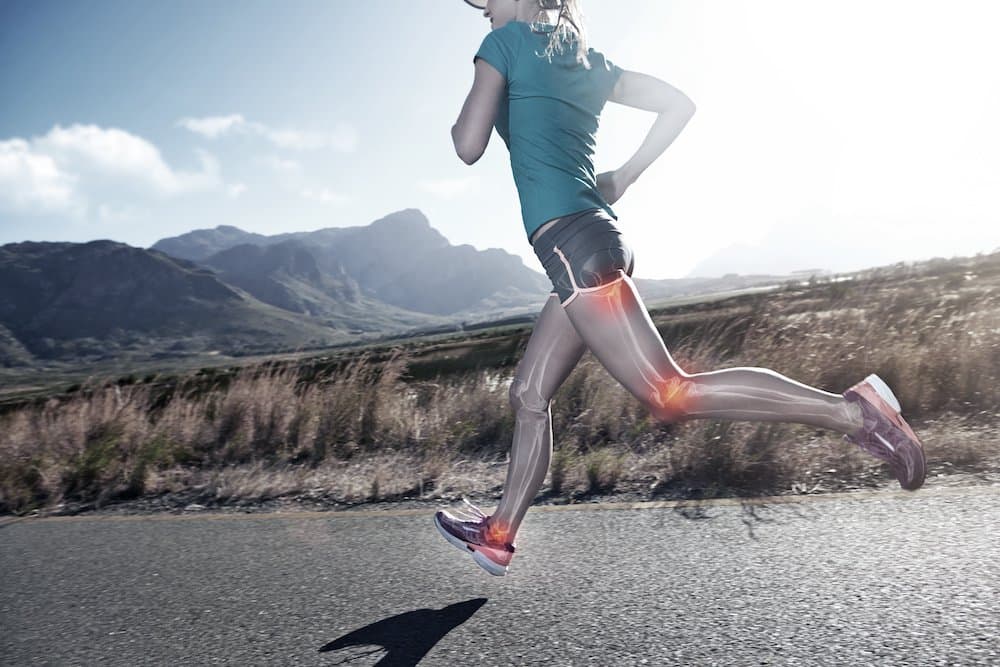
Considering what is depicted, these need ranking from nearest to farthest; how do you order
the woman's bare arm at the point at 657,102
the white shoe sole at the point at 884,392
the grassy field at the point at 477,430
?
the white shoe sole at the point at 884,392 < the woman's bare arm at the point at 657,102 < the grassy field at the point at 477,430

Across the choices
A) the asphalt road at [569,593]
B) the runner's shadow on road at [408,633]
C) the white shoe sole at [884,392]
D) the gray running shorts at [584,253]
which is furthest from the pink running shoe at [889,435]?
the runner's shadow on road at [408,633]

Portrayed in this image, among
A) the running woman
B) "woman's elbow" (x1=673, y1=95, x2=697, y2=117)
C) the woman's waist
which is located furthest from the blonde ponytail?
the woman's waist

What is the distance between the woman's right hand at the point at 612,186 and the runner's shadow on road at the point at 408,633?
1570 millimetres

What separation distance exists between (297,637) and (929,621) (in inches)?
75.7

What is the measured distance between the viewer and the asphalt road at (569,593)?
1920 millimetres

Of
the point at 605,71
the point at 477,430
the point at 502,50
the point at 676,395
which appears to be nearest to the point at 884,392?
the point at 676,395

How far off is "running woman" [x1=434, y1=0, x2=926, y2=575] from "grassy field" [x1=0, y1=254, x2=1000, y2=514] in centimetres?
124

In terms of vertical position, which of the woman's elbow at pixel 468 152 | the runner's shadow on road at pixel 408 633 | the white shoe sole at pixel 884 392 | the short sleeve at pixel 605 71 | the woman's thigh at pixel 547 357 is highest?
the short sleeve at pixel 605 71

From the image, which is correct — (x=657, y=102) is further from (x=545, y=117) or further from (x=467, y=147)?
(x=467, y=147)

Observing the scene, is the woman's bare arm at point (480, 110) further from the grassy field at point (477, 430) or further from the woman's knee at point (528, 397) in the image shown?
the grassy field at point (477, 430)

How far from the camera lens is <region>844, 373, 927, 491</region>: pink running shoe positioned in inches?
93.5

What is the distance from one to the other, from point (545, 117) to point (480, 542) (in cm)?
164

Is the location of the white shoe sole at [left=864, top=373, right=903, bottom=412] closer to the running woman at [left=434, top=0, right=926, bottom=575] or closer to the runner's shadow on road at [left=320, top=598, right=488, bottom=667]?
the running woman at [left=434, top=0, right=926, bottom=575]

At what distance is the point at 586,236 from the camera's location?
7.55 feet
